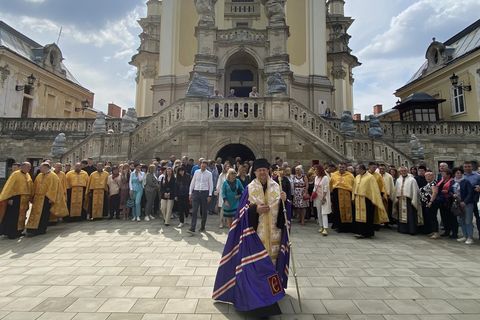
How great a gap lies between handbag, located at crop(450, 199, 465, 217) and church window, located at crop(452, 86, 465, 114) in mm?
20259

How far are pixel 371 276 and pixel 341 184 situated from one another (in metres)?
3.99

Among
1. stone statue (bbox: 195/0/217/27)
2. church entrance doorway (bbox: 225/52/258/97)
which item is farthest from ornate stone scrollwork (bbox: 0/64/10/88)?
church entrance doorway (bbox: 225/52/258/97)

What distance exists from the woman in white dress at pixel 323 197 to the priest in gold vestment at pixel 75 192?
7.54 m

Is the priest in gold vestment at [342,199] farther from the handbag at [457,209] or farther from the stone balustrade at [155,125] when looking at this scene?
the stone balustrade at [155,125]

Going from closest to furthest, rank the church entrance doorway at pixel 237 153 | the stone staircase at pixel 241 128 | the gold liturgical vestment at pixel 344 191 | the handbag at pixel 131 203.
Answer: the gold liturgical vestment at pixel 344 191 < the handbag at pixel 131 203 < the stone staircase at pixel 241 128 < the church entrance doorway at pixel 237 153

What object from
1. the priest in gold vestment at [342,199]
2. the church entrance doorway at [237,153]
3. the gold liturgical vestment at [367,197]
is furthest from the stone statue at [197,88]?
the gold liturgical vestment at [367,197]

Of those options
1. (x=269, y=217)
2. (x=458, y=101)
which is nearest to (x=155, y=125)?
(x=269, y=217)

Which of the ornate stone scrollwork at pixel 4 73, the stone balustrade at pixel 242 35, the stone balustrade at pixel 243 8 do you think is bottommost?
the ornate stone scrollwork at pixel 4 73

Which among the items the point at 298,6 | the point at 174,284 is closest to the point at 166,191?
the point at 174,284

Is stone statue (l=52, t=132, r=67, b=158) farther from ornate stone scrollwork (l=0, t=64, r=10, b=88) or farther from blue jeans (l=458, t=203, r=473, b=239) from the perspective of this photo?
blue jeans (l=458, t=203, r=473, b=239)

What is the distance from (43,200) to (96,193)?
1.87 metres

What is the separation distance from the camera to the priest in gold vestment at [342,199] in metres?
8.34

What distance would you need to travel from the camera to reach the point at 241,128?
41.5 ft

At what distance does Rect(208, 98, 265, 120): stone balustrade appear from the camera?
12.7 m
